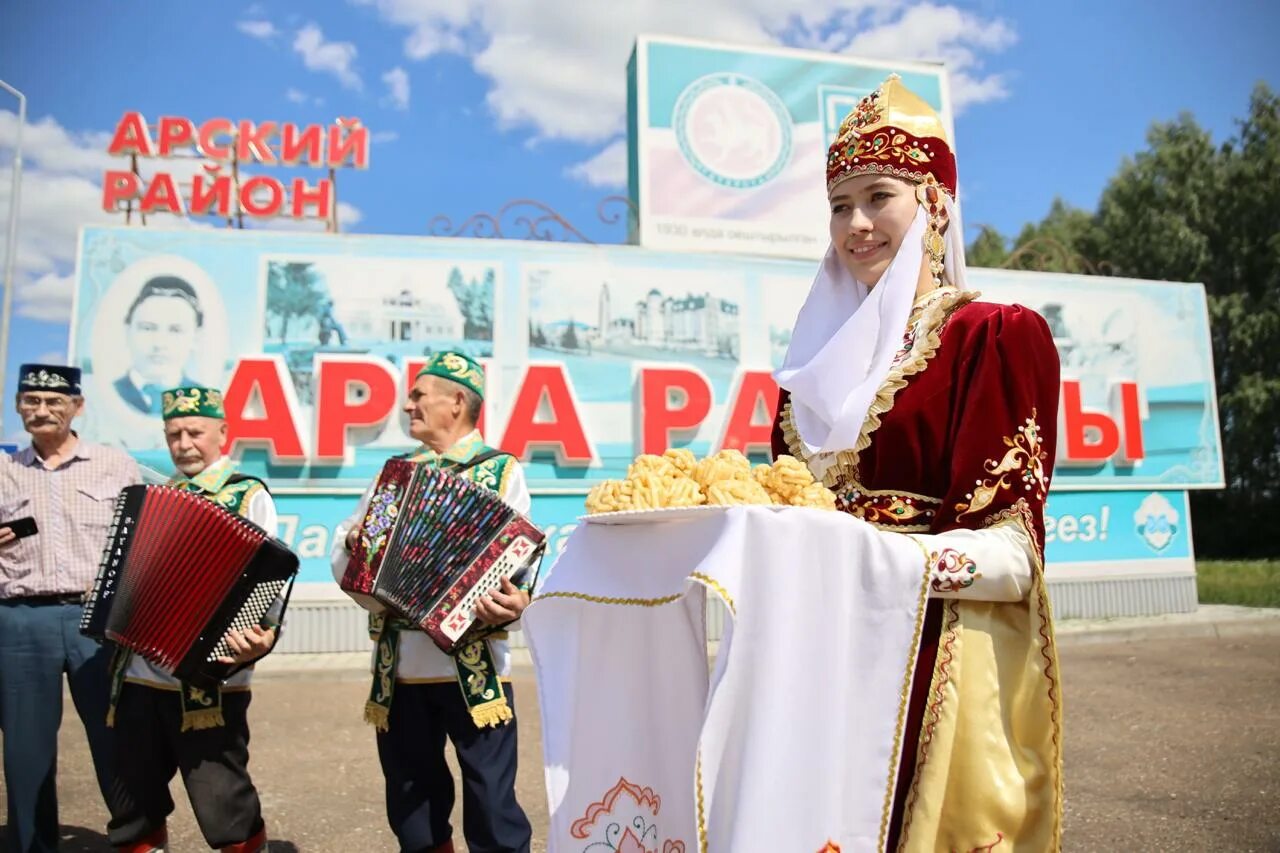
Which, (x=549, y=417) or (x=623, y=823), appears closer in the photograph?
(x=623, y=823)

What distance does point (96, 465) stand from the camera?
14.3ft

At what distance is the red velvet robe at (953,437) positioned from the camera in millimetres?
A: 1861

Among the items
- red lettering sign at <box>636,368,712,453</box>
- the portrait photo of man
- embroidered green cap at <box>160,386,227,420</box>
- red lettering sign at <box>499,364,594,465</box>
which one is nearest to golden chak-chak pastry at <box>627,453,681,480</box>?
embroidered green cap at <box>160,386,227,420</box>

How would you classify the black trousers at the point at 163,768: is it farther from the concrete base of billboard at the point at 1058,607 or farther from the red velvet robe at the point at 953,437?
the concrete base of billboard at the point at 1058,607

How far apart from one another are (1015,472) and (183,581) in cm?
310

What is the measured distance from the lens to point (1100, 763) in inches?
227

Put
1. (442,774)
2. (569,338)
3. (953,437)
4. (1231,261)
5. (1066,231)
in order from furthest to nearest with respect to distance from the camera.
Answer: (1066,231), (1231,261), (569,338), (442,774), (953,437)

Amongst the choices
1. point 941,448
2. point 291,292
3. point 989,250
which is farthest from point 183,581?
point 989,250

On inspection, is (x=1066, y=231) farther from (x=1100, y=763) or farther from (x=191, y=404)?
(x=191, y=404)

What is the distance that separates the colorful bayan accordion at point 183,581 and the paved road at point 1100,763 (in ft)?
5.23

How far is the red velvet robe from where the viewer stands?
186 centimetres

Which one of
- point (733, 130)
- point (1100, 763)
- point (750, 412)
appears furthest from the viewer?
point (733, 130)

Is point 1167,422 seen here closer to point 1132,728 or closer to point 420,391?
point 1132,728

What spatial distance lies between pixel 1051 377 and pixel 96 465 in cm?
426
